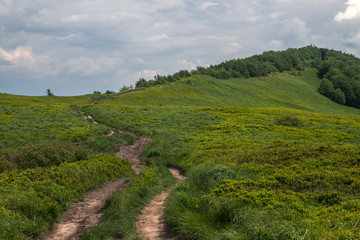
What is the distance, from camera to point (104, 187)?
14.1 metres

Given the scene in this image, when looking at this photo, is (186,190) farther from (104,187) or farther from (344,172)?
(344,172)

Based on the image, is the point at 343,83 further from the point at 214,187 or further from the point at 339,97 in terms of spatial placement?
the point at 214,187

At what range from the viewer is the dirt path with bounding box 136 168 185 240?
8.48 metres

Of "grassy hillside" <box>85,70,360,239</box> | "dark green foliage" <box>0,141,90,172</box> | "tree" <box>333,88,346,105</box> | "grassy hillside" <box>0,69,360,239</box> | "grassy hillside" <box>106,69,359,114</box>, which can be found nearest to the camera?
"grassy hillside" <box>85,70,360,239</box>

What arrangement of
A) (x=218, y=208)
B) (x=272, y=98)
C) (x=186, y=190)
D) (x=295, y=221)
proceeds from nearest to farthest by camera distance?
1. (x=295, y=221)
2. (x=218, y=208)
3. (x=186, y=190)
4. (x=272, y=98)

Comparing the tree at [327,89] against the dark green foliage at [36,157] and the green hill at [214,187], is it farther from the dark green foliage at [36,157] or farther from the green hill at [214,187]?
the dark green foliage at [36,157]

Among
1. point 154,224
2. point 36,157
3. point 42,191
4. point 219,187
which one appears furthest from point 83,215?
point 36,157

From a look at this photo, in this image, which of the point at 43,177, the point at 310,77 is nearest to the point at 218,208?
the point at 43,177

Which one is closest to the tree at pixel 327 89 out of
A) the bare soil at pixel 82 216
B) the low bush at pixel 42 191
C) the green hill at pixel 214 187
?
the green hill at pixel 214 187

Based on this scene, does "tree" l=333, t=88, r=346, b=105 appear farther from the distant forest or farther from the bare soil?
the bare soil

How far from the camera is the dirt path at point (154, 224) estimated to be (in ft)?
27.8

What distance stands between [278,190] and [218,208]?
3.14 meters

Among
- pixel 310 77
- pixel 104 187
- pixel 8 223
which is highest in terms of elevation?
pixel 310 77

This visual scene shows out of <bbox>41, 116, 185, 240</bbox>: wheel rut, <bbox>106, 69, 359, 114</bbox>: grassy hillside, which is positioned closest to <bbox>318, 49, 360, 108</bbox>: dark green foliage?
<bbox>106, 69, 359, 114</bbox>: grassy hillside
